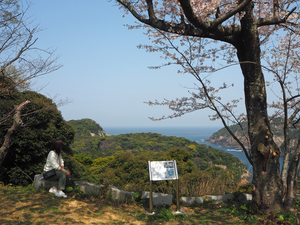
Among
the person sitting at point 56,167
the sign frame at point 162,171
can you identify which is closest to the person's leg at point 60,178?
the person sitting at point 56,167

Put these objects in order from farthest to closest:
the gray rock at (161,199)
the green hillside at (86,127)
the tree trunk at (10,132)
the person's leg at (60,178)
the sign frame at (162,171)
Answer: the green hillside at (86,127) → the tree trunk at (10,132) → the gray rock at (161,199) → the person's leg at (60,178) → the sign frame at (162,171)

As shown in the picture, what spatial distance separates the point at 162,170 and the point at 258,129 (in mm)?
2137

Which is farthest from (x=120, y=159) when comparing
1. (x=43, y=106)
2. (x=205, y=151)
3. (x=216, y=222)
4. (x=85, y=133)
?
(x=85, y=133)

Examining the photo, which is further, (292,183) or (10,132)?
(10,132)

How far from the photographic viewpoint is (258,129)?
4.37m

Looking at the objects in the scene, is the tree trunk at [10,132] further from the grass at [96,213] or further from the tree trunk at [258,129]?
the tree trunk at [258,129]

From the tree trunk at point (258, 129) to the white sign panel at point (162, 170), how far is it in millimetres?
1638

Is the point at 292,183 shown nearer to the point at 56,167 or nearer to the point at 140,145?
the point at 56,167

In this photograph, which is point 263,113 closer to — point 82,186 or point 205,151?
point 82,186

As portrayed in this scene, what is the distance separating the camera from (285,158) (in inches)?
168

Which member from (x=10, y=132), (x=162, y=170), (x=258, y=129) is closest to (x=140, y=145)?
(x=10, y=132)

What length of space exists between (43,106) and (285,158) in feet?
23.8

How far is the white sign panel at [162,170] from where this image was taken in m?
4.45

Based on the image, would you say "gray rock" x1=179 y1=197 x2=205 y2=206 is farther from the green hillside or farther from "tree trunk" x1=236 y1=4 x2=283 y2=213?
the green hillside
